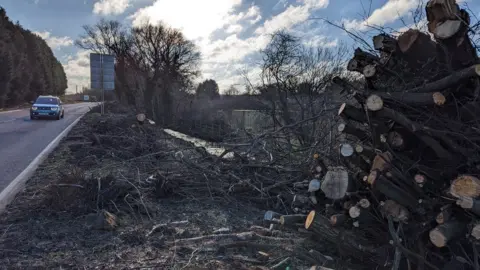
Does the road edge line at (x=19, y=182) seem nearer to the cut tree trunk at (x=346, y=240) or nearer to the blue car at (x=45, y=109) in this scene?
the cut tree trunk at (x=346, y=240)

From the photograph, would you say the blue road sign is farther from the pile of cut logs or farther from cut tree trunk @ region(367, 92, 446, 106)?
cut tree trunk @ region(367, 92, 446, 106)

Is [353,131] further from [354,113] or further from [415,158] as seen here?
[415,158]

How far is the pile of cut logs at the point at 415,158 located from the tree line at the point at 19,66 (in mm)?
43413

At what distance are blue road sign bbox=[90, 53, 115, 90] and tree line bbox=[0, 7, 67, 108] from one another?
801 inches

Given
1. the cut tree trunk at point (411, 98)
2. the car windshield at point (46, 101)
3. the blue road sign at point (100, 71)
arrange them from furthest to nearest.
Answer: the car windshield at point (46, 101) → the blue road sign at point (100, 71) → the cut tree trunk at point (411, 98)

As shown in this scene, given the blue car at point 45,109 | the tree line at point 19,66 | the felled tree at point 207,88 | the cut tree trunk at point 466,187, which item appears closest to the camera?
the cut tree trunk at point 466,187

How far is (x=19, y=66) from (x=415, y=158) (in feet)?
166

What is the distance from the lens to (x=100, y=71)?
25.2 meters

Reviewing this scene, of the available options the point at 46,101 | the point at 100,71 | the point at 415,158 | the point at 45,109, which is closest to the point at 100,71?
the point at 100,71

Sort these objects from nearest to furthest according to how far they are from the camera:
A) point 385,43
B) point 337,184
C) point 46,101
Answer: point 385,43, point 337,184, point 46,101

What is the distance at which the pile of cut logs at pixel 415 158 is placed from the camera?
3490 mm

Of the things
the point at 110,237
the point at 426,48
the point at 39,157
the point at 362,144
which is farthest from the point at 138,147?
the point at 426,48

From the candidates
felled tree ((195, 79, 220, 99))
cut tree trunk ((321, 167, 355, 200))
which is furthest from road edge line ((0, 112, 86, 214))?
felled tree ((195, 79, 220, 99))

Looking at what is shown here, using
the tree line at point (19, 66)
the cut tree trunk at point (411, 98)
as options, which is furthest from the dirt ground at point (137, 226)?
the tree line at point (19, 66)
